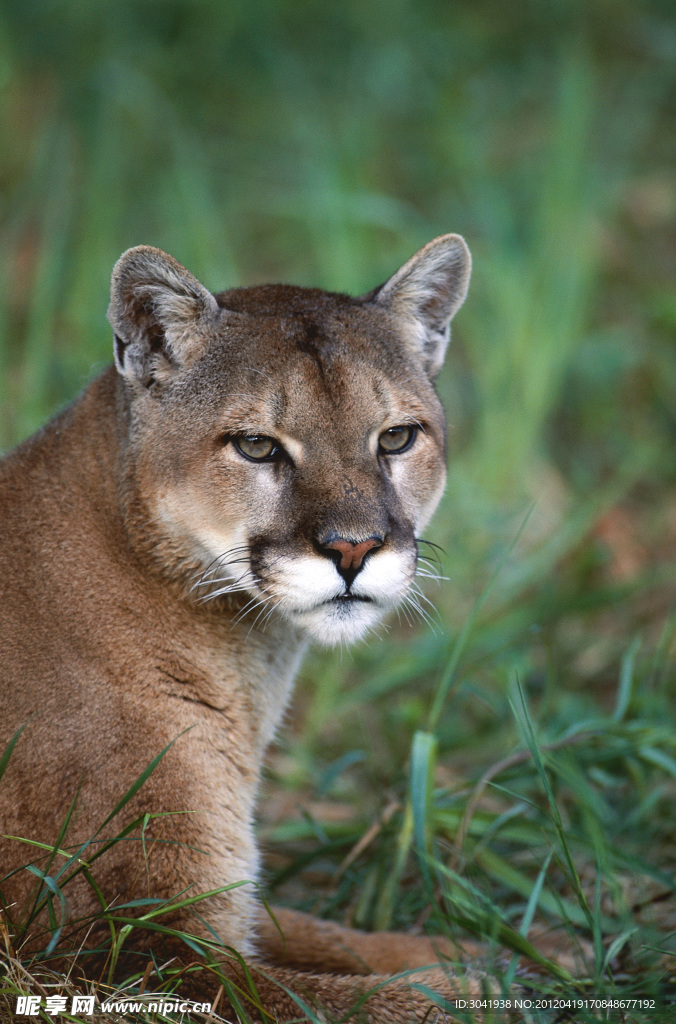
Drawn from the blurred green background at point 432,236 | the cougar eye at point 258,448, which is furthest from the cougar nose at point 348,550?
the blurred green background at point 432,236

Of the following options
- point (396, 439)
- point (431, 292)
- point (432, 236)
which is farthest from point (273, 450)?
point (432, 236)

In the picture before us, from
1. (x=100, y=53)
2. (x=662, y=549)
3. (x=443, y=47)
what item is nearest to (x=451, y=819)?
(x=662, y=549)

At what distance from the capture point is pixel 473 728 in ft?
17.2

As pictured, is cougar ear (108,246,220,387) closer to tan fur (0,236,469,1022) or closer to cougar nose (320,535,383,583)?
tan fur (0,236,469,1022)

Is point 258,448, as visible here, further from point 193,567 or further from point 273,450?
point 193,567

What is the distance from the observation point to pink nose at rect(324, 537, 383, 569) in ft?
9.96

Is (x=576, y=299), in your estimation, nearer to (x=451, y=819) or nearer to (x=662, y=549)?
(x=662, y=549)

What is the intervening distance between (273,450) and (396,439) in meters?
0.45

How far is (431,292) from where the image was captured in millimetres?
4023

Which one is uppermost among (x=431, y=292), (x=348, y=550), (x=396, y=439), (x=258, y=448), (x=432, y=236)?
(x=432, y=236)

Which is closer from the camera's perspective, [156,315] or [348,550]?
[348,550]

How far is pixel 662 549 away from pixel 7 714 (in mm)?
4455

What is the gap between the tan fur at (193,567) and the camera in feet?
10.1

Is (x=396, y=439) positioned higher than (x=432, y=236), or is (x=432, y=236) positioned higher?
(x=432, y=236)
